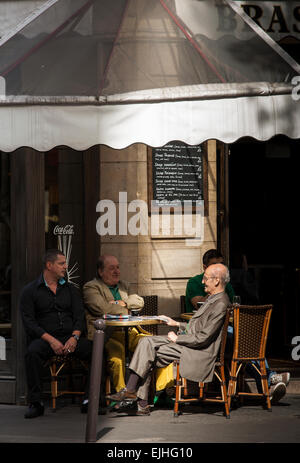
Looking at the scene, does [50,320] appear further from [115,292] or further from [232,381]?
[232,381]

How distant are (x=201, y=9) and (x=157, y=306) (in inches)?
130

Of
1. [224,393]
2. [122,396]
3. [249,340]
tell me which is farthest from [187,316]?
[122,396]

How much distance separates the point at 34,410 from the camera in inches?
349

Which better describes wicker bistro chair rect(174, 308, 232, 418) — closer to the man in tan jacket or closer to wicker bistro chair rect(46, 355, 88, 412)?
the man in tan jacket

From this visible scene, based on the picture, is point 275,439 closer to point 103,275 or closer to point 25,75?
point 103,275

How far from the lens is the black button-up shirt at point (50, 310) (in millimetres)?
9117

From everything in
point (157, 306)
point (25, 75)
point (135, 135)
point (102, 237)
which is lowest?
point (157, 306)

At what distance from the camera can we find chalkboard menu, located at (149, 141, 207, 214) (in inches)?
428

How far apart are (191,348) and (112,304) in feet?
3.57

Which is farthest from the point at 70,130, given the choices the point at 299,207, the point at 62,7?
the point at 299,207

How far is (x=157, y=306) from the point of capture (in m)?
10.5

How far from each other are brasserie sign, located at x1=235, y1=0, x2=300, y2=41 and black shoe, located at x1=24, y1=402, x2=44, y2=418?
4.70 metres

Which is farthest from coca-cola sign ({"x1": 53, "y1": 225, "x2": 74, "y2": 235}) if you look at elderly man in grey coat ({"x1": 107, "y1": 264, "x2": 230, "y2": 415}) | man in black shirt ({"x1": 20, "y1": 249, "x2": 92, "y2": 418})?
elderly man in grey coat ({"x1": 107, "y1": 264, "x2": 230, "y2": 415})
